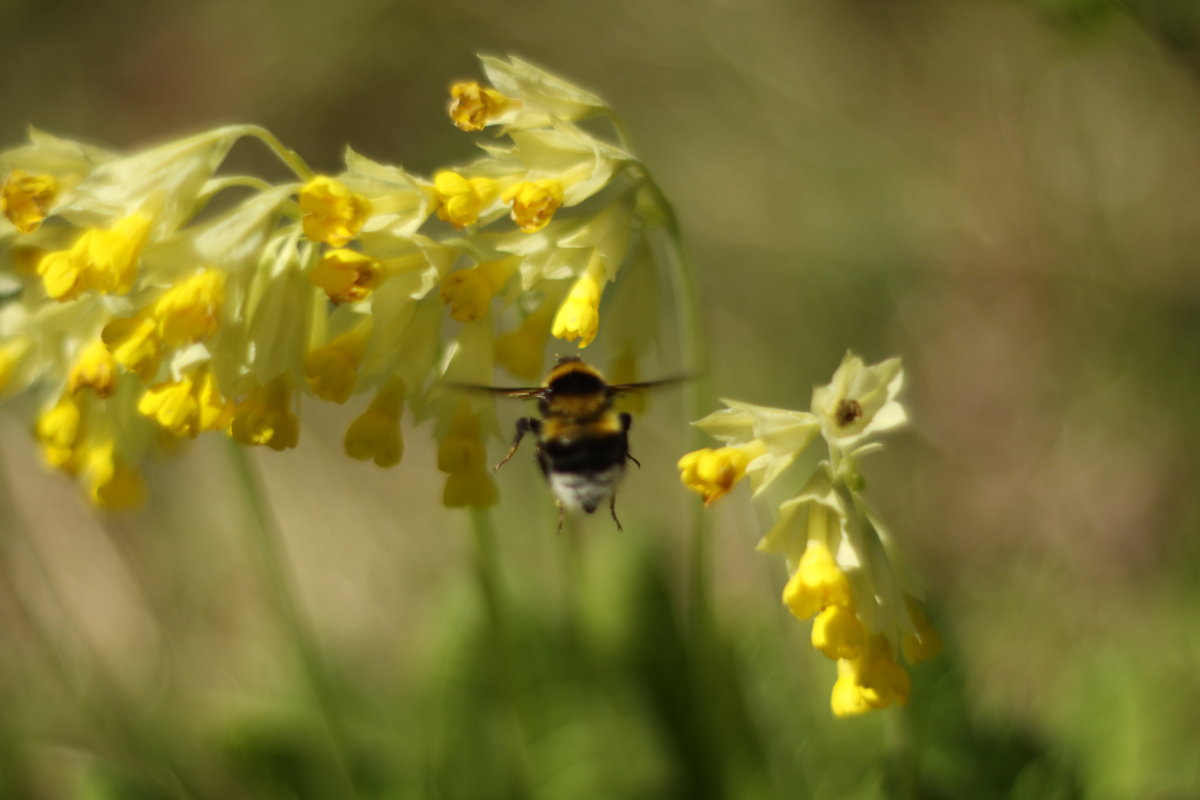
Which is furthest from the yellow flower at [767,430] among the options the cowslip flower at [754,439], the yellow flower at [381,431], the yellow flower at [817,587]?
the yellow flower at [381,431]

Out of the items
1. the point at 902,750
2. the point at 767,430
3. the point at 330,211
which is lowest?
the point at 902,750

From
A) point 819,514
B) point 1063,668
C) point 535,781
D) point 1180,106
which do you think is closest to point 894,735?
point 819,514

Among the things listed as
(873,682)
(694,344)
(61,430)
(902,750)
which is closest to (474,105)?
(694,344)

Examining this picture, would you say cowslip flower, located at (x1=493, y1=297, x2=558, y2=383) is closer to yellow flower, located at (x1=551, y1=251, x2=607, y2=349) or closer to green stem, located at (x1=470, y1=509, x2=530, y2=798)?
yellow flower, located at (x1=551, y1=251, x2=607, y2=349)

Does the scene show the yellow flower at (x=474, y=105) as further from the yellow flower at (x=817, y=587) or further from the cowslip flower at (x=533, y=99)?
the yellow flower at (x=817, y=587)

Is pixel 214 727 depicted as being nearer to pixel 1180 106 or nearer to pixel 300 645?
pixel 300 645

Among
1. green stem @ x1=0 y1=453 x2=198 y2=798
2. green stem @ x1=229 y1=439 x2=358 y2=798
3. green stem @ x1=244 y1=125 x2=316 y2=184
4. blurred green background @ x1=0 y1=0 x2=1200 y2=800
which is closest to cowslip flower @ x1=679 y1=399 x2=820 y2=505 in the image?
blurred green background @ x1=0 y1=0 x2=1200 y2=800

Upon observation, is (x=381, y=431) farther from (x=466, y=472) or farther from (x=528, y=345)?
(x=528, y=345)
